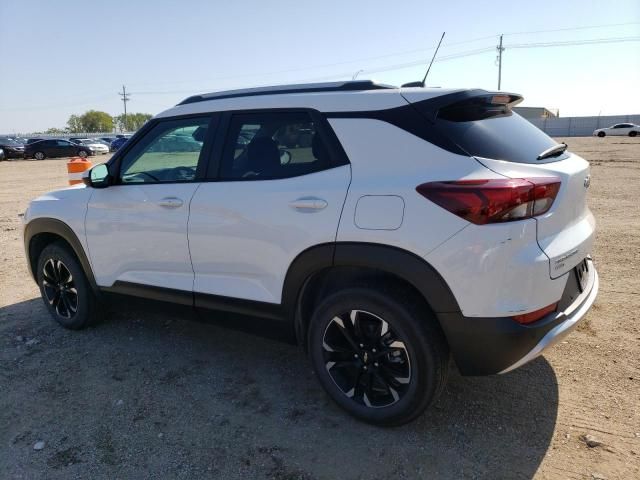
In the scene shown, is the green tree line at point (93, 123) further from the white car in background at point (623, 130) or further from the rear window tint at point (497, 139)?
the rear window tint at point (497, 139)

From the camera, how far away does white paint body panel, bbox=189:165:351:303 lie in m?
2.76

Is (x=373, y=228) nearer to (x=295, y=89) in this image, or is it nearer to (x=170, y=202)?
(x=295, y=89)

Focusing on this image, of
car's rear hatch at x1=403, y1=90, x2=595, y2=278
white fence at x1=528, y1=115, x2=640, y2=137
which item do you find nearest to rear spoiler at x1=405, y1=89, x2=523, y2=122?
car's rear hatch at x1=403, y1=90, x2=595, y2=278

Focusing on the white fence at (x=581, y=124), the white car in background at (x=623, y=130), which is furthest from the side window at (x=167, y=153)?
the white fence at (x=581, y=124)

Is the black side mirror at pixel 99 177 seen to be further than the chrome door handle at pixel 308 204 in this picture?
Yes

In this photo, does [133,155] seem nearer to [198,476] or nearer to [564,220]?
[198,476]

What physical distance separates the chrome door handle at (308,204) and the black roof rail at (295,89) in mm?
718

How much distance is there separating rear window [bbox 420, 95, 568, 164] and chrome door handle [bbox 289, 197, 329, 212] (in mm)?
719

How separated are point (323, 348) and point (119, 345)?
1978 millimetres

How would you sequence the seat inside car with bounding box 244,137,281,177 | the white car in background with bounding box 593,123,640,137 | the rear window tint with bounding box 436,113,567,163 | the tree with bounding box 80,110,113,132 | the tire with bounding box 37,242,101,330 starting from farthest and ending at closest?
the tree with bounding box 80,110,113,132, the white car in background with bounding box 593,123,640,137, the tire with bounding box 37,242,101,330, the seat inside car with bounding box 244,137,281,177, the rear window tint with bounding box 436,113,567,163

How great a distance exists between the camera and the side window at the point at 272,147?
2.93 meters

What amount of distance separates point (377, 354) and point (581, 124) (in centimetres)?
6903

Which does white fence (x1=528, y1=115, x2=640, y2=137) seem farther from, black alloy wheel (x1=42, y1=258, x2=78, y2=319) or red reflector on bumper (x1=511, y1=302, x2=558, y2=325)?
red reflector on bumper (x1=511, y1=302, x2=558, y2=325)

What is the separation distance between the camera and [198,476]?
2541 millimetres
